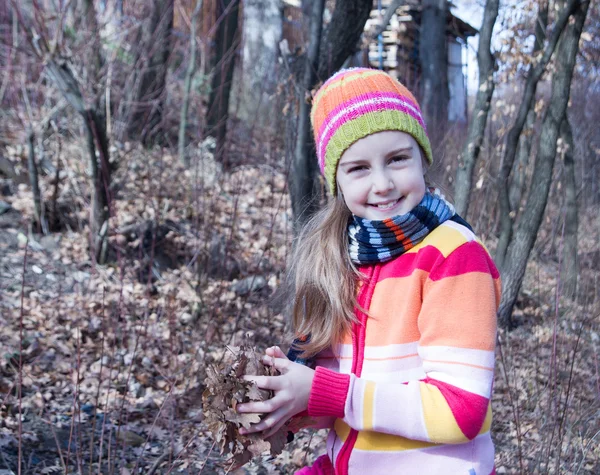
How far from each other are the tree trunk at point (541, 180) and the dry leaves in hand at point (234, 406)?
4439mm

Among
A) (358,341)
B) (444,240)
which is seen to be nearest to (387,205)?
(444,240)

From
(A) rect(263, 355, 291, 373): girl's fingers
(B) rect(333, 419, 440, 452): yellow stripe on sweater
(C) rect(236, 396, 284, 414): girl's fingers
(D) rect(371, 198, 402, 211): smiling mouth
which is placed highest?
(D) rect(371, 198, 402, 211): smiling mouth

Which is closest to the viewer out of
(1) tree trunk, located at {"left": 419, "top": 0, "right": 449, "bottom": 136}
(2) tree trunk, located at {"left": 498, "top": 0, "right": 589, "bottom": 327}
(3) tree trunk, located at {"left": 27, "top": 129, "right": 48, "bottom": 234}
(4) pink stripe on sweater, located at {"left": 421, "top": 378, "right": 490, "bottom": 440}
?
(4) pink stripe on sweater, located at {"left": 421, "top": 378, "right": 490, "bottom": 440}

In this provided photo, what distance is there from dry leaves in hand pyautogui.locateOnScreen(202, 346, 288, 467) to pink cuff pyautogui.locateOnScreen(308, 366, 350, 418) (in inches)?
3.8

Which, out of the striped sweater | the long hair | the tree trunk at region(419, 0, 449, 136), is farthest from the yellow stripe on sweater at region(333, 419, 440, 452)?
the tree trunk at region(419, 0, 449, 136)

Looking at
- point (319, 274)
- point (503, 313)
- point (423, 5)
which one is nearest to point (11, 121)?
point (503, 313)

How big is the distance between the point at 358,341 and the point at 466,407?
1.06ft

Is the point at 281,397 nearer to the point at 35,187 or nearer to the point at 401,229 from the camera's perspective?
the point at 401,229

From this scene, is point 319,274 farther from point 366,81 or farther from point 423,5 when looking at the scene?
point 423,5

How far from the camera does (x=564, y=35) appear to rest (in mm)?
5160

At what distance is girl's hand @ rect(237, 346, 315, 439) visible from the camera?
4.23ft

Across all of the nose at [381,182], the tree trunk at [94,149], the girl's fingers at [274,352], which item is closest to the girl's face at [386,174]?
the nose at [381,182]

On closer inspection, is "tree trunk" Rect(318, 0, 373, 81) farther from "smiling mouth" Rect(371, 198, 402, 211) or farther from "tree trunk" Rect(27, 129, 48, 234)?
"tree trunk" Rect(27, 129, 48, 234)

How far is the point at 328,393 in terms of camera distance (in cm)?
132
